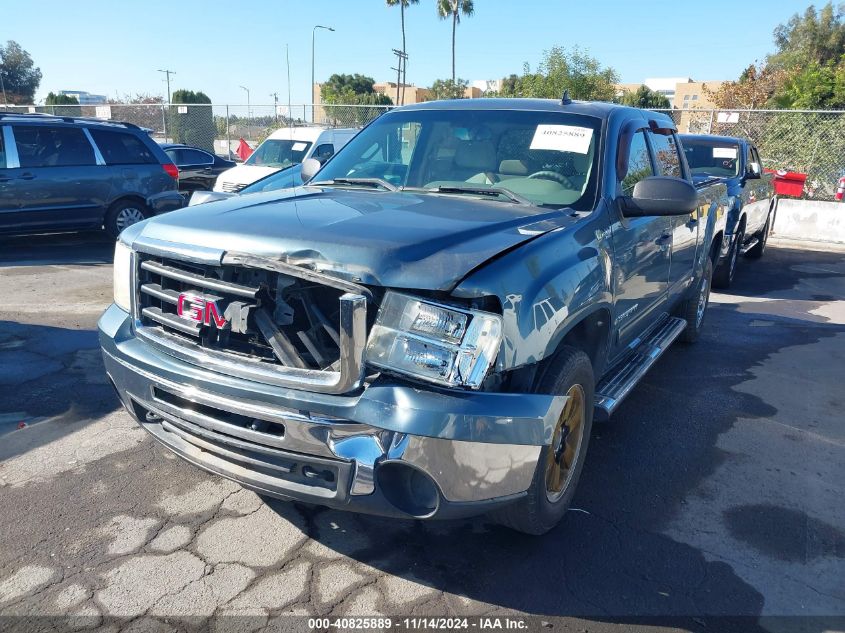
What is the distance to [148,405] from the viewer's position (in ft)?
9.58

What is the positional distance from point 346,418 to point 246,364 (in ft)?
1.66

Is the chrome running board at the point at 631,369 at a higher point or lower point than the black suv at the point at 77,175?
lower

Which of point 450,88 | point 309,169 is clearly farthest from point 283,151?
point 450,88

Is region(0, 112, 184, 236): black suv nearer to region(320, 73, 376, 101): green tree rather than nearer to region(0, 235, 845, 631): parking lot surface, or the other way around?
region(0, 235, 845, 631): parking lot surface

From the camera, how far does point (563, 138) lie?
3.84 meters

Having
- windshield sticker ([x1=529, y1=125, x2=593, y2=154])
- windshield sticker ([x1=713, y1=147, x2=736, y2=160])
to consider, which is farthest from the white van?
windshield sticker ([x1=529, y1=125, x2=593, y2=154])

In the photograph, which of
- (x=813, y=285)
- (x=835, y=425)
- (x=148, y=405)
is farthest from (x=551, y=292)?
(x=813, y=285)

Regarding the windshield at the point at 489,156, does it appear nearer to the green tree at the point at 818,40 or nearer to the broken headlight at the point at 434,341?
the broken headlight at the point at 434,341

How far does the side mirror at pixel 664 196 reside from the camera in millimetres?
3533

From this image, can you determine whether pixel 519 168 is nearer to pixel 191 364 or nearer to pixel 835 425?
pixel 191 364

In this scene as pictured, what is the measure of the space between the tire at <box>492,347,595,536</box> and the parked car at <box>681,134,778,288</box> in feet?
19.6

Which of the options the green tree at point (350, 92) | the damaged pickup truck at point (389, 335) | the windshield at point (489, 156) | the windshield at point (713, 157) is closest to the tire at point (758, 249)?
the windshield at point (713, 157)

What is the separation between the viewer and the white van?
11.7 m

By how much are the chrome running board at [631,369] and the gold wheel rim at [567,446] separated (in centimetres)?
26
